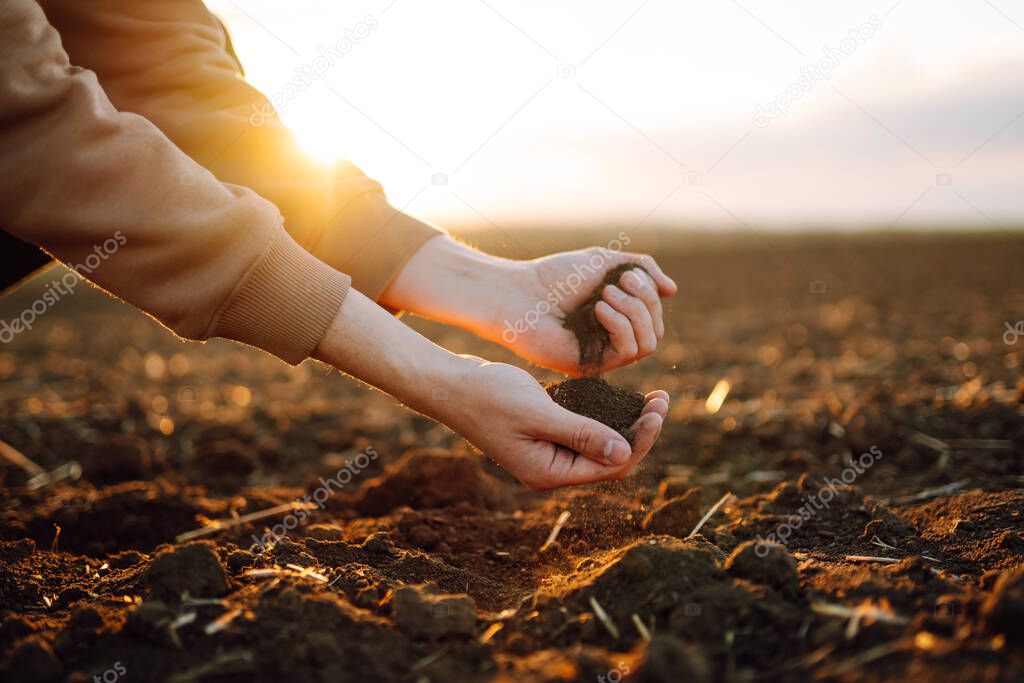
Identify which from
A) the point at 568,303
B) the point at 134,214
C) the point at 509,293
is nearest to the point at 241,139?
the point at 134,214

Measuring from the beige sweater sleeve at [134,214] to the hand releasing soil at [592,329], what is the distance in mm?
935

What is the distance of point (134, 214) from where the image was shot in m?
1.88

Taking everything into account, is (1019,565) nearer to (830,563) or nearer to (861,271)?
(830,563)

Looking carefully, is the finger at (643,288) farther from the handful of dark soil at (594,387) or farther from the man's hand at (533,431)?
the man's hand at (533,431)

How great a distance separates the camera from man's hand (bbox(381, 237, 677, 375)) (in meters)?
2.69

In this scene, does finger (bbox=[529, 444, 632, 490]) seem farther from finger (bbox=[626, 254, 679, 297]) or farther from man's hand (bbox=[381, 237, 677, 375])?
finger (bbox=[626, 254, 679, 297])

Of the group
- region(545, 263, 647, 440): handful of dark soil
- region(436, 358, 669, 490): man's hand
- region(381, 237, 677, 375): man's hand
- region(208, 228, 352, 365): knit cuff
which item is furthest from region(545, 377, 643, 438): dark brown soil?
region(208, 228, 352, 365): knit cuff

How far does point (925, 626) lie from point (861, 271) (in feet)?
38.9

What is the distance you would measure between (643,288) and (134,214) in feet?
4.97

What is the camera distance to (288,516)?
2.73m

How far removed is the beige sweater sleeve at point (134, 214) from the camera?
5.98 ft

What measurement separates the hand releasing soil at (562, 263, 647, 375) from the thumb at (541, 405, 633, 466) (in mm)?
517

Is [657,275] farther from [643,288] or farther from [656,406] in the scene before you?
[656,406]

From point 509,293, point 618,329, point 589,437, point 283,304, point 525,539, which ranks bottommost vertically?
point 525,539
